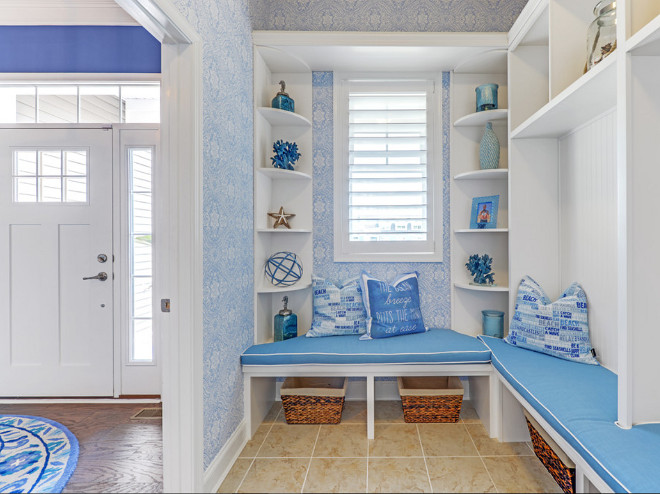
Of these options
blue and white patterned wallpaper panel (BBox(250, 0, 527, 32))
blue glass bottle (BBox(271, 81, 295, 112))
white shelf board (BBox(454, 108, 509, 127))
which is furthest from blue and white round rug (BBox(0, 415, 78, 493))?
white shelf board (BBox(454, 108, 509, 127))

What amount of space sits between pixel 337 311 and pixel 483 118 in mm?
1608

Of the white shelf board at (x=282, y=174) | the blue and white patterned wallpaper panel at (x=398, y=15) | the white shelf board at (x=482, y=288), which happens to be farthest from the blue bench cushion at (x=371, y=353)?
the blue and white patterned wallpaper panel at (x=398, y=15)

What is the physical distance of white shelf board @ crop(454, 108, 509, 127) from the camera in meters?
2.35

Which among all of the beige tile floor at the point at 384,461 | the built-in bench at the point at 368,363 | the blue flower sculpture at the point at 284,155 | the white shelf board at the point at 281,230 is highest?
the blue flower sculpture at the point at 284,155

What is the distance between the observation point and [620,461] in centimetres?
111

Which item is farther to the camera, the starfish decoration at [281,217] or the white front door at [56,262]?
the white front door at [56,262]

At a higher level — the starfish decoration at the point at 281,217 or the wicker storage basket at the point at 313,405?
the starfish decoration at the point at 281,217

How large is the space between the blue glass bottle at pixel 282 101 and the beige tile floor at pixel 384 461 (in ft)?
6.67

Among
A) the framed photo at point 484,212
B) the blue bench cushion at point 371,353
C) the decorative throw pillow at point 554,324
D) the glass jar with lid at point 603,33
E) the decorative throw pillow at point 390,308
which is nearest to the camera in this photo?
the glass jar with lid at point 603,33

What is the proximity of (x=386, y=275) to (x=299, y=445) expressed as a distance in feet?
4.02

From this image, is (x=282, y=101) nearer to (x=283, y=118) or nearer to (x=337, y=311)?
(x=283, y=118)

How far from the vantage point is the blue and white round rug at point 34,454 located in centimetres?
170

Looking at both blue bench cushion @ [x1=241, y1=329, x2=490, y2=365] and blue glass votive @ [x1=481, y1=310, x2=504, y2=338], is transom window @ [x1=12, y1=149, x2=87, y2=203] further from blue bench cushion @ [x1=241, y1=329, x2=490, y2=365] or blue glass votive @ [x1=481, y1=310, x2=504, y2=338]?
blue glass votive @ [x1=481, y1=310, x2=504, y2=338]

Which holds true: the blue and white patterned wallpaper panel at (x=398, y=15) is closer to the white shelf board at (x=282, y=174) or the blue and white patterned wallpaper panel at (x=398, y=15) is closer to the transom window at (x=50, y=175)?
Result: the white shelf board at (x=282, y=174)
